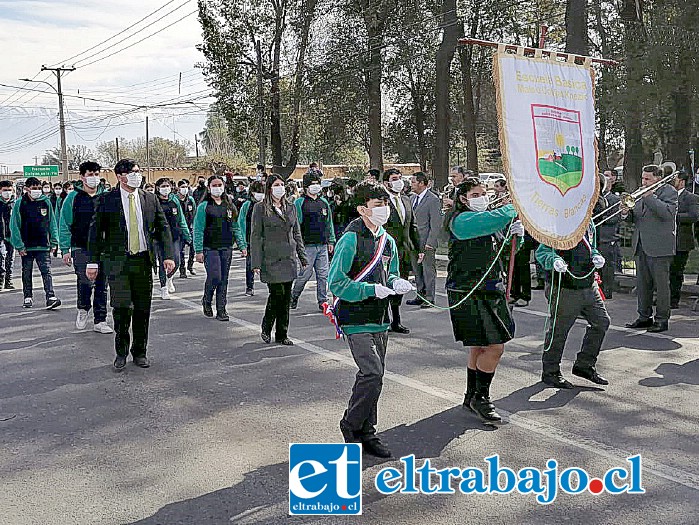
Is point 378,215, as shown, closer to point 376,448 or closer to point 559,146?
point 376,448

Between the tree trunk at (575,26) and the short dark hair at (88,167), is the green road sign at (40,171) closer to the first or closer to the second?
the tree trunk at (575,26)

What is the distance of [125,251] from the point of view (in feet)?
26.5

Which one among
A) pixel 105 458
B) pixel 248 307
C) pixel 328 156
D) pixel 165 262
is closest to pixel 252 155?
pixel 328 156

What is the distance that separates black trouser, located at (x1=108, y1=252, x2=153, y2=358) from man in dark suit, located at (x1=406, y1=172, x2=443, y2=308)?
484 centimetres

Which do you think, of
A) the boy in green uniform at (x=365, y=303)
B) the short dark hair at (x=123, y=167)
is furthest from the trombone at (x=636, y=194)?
the short dark hair at (x=123, y=167)

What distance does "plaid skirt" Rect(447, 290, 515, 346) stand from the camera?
623cm

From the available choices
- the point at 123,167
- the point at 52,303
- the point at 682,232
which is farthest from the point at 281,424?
the point at 682,232

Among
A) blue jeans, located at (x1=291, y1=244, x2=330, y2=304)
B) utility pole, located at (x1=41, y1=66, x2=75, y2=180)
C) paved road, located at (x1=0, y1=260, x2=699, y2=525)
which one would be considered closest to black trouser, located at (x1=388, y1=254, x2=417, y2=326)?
paved road, located at (x1=0, y1=260, x2=699, y2=525)

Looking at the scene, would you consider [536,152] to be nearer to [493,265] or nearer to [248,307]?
[493,265]

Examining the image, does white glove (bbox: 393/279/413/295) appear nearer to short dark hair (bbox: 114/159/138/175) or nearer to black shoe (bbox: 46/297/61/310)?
short dark hair (bbox: 114/159/138/175)

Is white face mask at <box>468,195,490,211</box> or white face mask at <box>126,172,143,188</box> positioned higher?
white face mask at <box>126,172,143,188</box>

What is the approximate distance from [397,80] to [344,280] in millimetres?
34437

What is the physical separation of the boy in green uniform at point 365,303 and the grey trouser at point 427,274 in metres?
6.18

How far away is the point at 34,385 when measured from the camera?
7.67 m
